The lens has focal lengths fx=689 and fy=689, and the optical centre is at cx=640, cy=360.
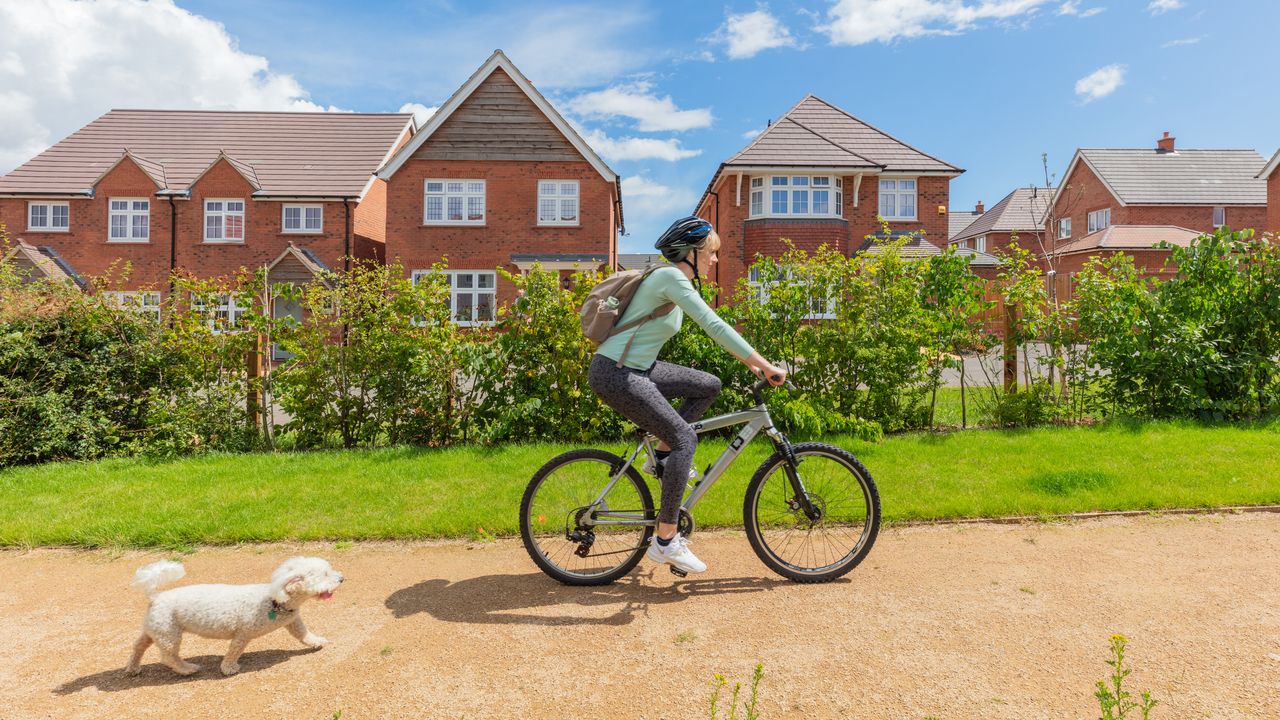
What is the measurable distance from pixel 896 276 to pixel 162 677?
6604 millimetres

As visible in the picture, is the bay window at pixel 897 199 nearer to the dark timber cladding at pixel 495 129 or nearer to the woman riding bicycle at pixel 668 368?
the dark timber cladding at pixel 495 129

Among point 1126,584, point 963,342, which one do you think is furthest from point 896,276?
point 1126,584

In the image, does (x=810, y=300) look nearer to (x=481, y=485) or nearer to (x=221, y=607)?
(x=481, y=485)

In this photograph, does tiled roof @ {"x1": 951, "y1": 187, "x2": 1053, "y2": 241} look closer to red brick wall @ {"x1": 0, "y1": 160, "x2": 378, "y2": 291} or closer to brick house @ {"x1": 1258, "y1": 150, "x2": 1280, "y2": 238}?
brick house @ {"x1": 1258, "y1": 150, "x2": 1280, "y2": 238}

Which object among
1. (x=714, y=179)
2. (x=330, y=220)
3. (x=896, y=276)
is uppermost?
(x=714, y=179)

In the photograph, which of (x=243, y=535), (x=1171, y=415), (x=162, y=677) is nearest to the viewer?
(x=162, y=677)

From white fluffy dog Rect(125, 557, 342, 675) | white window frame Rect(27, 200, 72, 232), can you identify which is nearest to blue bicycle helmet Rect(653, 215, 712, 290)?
white fluffy dog Rect(125, 557, 342, 675)

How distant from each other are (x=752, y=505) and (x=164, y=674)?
2.80 meters

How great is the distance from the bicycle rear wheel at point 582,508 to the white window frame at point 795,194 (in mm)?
21867

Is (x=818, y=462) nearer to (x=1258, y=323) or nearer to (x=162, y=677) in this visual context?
(x=162, y=677)

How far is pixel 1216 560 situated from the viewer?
4004 mm

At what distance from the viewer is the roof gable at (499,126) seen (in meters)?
23.1

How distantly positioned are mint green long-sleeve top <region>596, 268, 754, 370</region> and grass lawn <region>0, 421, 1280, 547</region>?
1674mm

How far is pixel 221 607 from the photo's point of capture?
279cm
